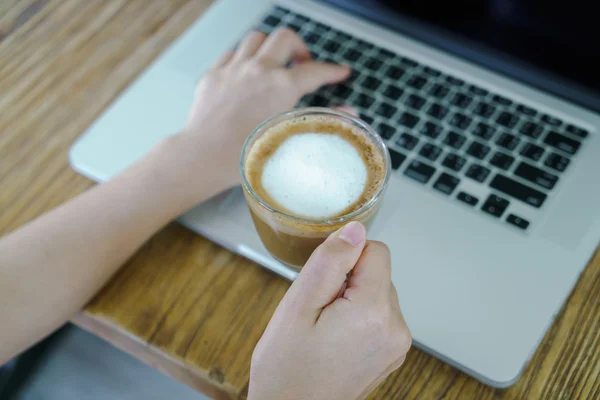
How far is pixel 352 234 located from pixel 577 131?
421 millimetres

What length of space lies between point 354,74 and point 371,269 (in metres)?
0.39

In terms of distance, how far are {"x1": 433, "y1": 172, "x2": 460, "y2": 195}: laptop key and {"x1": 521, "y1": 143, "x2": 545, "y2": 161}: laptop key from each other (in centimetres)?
10

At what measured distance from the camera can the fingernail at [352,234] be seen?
0.42 metres

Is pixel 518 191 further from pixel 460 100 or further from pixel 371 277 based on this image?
pixel 371 277

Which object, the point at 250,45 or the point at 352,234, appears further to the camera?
the point at 250,45

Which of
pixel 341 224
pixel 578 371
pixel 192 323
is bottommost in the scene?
pixel 578 371

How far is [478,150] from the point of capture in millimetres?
663

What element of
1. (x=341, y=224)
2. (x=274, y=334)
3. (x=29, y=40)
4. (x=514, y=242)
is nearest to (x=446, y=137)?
(x=514, y=242)

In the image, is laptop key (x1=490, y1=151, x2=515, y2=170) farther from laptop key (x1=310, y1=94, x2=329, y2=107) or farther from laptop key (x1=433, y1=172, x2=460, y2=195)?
laptop key (x1=310, y1=94, x2=329, y2=107)

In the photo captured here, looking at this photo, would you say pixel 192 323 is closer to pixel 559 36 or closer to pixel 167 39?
pixel 167 39

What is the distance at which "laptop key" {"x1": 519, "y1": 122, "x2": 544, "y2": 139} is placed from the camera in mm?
675

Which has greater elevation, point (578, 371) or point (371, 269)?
point (371, 269)

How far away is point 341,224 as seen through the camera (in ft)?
1.55

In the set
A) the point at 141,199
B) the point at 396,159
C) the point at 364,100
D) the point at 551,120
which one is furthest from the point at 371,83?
the point at 141,199
